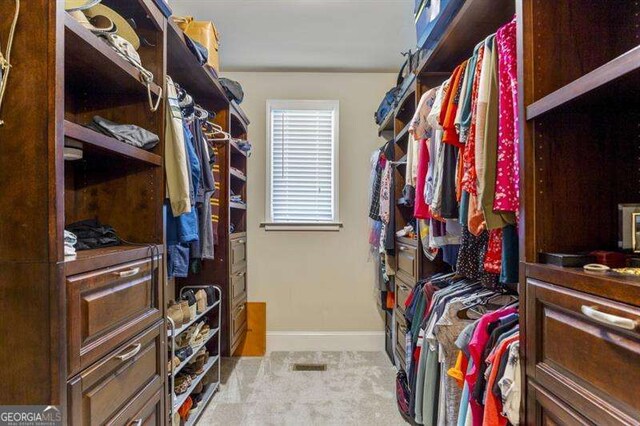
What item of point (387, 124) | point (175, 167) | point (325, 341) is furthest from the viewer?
point (325, 341)

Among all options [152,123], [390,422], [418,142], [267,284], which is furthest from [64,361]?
[267,284]

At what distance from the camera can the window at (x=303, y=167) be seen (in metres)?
3.28

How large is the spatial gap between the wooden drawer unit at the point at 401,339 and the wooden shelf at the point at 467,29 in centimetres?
159

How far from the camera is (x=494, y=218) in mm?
1104

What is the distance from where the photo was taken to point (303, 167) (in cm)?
330

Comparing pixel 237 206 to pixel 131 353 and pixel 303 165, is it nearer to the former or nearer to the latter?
pixel 303 165

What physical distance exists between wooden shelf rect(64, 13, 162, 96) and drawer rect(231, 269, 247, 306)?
1527 mm

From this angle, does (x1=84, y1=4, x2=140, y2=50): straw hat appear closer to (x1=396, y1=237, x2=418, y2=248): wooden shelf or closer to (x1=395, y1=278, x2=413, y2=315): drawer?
(x1=396, y1=237, x2=418, y2=248): wooden shelf

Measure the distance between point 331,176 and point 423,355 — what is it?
1928 millimetres

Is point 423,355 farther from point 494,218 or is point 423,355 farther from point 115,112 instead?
point 115,112

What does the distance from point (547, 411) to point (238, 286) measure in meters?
2.28

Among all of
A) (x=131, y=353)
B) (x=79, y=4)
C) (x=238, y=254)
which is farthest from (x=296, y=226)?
(x=79, y=4)

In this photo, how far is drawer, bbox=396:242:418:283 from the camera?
84.7 inches

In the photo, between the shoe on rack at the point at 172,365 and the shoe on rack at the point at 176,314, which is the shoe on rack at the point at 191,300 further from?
the shoe on rack at the point at 172,365
